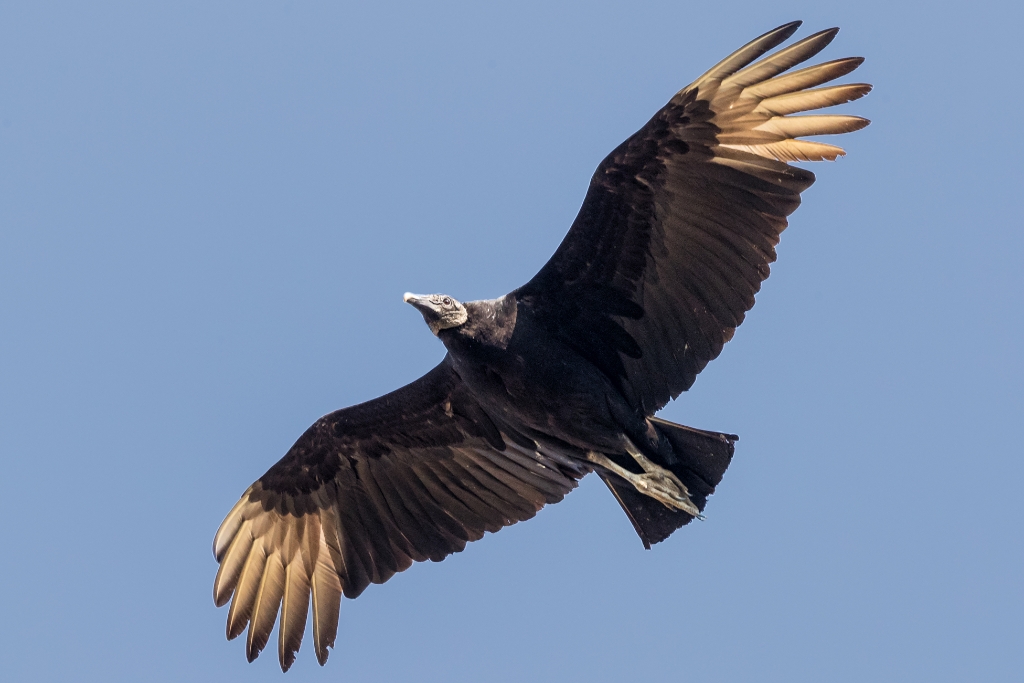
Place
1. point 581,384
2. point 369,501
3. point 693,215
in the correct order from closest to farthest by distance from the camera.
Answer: point 693,215
point 581,384
point 369,501

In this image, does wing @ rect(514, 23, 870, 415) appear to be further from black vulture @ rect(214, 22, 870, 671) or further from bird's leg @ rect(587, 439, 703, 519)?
bird's leg @ rect(587, 439, 703, 519)

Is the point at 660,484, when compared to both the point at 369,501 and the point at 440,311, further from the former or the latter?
the point at 369,501

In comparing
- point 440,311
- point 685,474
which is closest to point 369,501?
point 440,311

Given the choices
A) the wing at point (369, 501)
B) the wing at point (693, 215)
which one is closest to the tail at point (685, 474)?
the wing at point (693, 215)

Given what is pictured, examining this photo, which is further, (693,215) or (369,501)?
(369,501)

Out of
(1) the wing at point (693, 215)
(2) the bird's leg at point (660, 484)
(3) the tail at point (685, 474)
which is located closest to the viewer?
(1) the wing at point (693, 215)

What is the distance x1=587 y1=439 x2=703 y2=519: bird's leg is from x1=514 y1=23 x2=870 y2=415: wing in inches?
15.3

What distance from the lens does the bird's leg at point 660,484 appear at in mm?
8484

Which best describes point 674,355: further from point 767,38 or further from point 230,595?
point 230,595

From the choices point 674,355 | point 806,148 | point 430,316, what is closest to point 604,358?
point 674,355

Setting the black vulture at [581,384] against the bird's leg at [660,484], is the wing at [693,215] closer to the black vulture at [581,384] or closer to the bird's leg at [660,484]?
the black vulture at [581,384]

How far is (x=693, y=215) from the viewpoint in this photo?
26.8 feet

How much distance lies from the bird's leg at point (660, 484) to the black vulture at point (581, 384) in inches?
0.6

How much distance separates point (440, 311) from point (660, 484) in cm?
212
